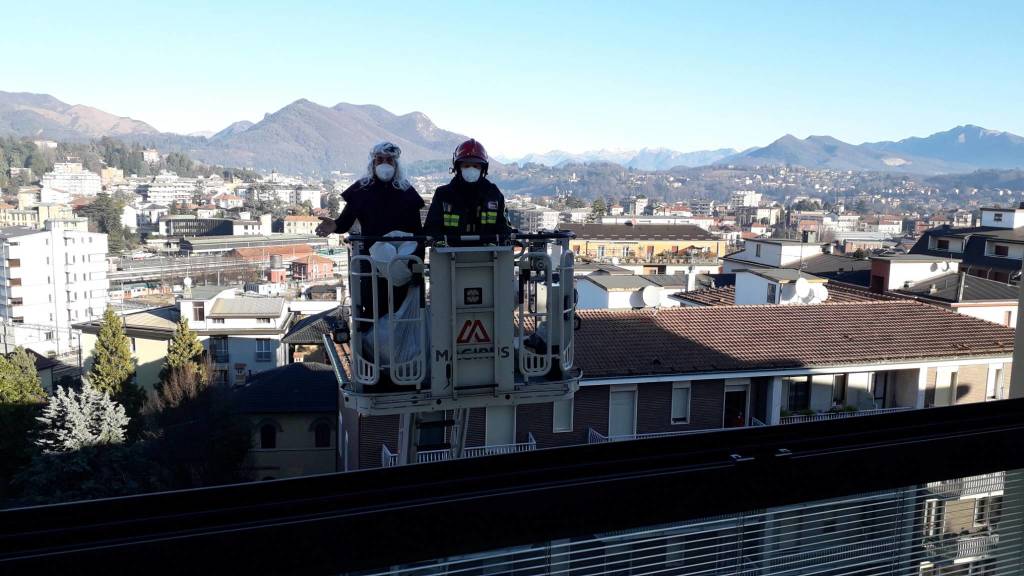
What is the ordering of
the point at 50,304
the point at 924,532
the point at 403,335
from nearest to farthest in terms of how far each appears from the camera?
the point at 924,532 → the point at 403,335 → the point at 50,304

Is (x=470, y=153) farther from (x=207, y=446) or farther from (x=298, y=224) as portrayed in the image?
(x=298, y=224)

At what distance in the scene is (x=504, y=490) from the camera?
4.59ft

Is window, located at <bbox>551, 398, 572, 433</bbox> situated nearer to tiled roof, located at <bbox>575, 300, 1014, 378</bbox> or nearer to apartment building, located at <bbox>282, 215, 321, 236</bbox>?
tiled roof, located at <bbox>575, 300, 1014, 378</bbox>

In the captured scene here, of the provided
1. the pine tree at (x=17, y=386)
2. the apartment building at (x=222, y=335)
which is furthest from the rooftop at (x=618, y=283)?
the pine tree at (x=17, y=386)

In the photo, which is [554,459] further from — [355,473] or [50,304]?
[50,304]

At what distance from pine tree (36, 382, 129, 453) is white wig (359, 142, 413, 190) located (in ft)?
68.9

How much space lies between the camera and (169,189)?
7156 inches

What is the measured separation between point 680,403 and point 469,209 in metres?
11.3

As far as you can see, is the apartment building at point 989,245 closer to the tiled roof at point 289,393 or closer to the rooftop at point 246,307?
the tiled roof at point 289,393

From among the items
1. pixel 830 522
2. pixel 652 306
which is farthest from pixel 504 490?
pixel 652 306

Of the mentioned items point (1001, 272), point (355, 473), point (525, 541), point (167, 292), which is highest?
point (355, 473)

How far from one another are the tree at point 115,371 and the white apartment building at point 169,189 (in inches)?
5991

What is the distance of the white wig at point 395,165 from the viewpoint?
13.8 ft

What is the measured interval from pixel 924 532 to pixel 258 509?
4.92 feet
